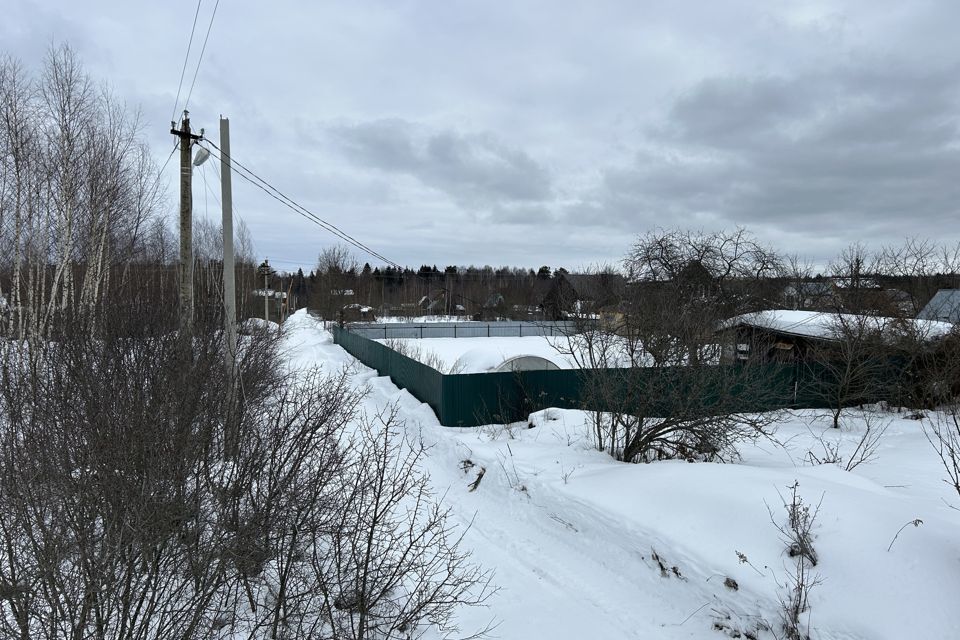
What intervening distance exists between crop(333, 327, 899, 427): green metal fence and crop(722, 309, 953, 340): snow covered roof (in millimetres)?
1399

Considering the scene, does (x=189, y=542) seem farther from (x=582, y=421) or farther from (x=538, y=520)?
(x=582, y=421)

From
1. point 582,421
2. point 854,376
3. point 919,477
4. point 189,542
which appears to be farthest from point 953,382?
point 189,542

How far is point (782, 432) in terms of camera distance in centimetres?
1402

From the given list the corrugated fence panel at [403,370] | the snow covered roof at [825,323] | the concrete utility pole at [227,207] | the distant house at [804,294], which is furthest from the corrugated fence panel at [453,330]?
the concrete utility pole at [227,207]

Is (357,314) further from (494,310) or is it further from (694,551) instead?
(694,551)

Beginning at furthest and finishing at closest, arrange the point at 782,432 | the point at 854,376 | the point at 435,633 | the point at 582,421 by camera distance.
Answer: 1. the point at 854,376
2. the point at 782,432
3. the point at 582,421
4. the point at 435,633

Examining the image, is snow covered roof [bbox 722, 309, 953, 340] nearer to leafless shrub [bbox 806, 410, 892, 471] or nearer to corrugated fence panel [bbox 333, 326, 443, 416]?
leafless shrub [bbox 806, 410, 892, 471]

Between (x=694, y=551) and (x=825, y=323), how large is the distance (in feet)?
53.5

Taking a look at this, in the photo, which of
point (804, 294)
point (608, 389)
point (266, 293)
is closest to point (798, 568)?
point (608, 389)

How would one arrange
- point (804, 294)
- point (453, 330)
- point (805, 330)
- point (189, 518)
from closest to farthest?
point (189, 518) → point (805, 330) → point (804, 294) → point (453, 330)

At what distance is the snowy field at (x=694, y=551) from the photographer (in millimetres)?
4730

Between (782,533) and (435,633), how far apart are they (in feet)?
12.7

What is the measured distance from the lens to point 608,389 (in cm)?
965

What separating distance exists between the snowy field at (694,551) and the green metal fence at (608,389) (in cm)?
159
